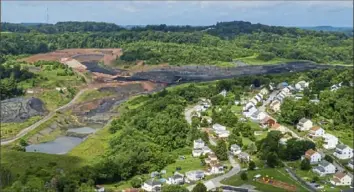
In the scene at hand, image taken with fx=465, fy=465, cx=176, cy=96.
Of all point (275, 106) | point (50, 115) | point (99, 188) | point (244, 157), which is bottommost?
point (50, 115)

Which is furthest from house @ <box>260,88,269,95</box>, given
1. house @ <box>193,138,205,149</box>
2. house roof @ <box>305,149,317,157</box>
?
house roof @ <box>305,149,317,157</box>

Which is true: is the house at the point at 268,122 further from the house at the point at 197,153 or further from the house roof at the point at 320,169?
the house roof at the point at 320,169

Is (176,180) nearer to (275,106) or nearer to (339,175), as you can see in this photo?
(339,175)

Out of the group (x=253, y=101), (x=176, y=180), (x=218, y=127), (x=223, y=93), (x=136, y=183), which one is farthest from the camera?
(x=223, y=93)

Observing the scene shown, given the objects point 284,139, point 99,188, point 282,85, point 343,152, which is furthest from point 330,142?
point 282,85

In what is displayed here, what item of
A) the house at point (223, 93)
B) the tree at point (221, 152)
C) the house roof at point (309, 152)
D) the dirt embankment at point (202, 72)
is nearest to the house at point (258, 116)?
the house at point (223, 93)

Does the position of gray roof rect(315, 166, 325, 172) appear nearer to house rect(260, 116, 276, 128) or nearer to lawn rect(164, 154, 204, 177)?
lawn rect(164, 154, 204, 177)
